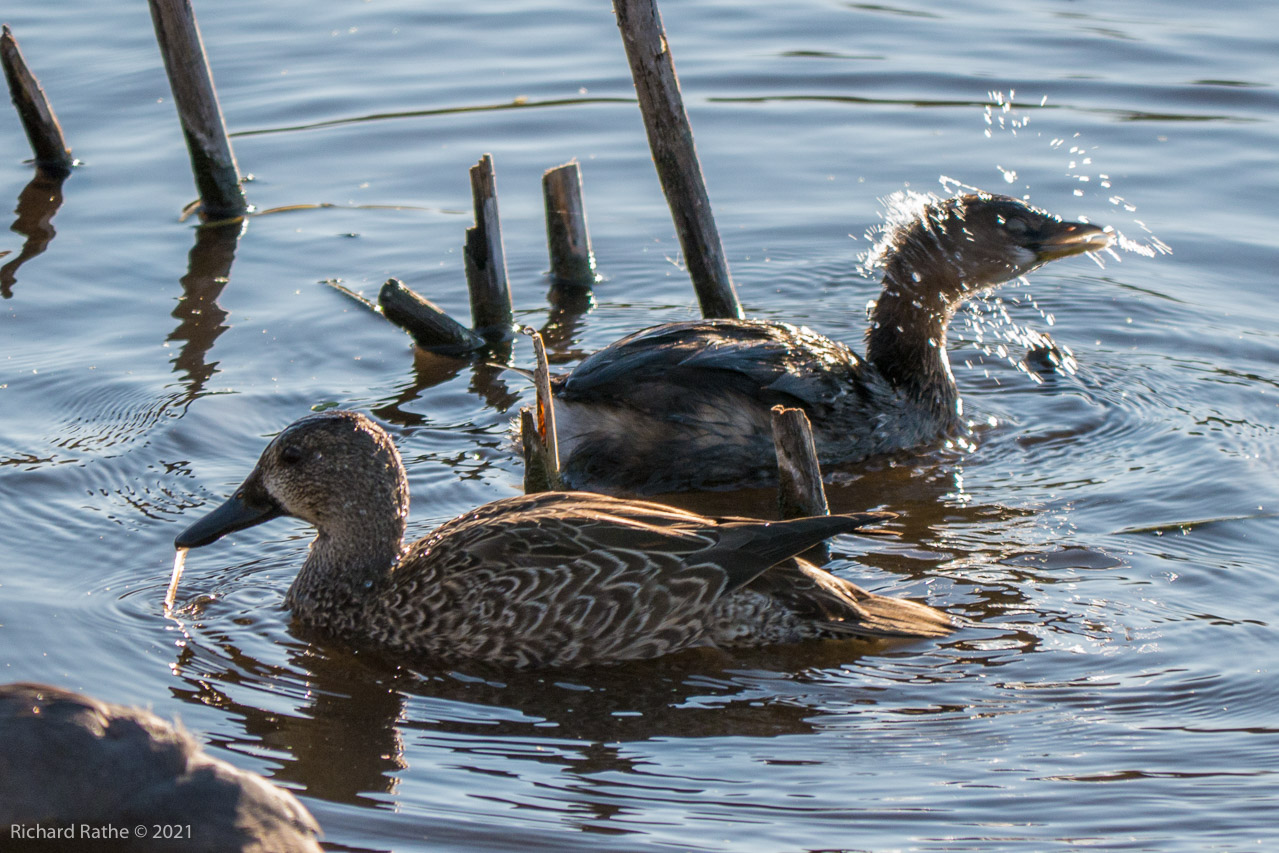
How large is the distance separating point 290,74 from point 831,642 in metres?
8.57

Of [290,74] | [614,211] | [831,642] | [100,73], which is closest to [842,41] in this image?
[614,211]

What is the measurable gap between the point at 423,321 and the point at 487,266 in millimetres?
478

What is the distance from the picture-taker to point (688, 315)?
29.6 feet

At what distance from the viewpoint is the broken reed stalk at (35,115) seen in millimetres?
10398

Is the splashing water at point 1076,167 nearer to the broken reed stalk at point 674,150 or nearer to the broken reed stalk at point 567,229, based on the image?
the broken reed stalk at point 674,150

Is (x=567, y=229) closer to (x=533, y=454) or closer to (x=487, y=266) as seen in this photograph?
(x=487, y=266)

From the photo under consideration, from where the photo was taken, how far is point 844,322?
9.07m

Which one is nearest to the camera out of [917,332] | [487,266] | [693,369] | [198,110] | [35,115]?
[693,369]

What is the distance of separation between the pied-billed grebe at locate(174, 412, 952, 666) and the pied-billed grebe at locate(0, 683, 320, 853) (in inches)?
70.1

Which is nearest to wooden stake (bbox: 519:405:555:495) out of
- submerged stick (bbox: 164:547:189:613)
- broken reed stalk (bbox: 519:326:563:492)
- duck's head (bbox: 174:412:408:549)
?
broken reed stalk (bbox: 519:326:563:492)

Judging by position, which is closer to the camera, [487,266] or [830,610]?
[830,610]

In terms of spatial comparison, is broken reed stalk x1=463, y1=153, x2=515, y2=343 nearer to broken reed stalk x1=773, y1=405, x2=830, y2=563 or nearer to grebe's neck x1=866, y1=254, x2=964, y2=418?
grebe's neck x1=866, y1=254, x2=964, y2=418

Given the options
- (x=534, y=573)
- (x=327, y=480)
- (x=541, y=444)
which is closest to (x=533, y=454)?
(x=541, y=444)

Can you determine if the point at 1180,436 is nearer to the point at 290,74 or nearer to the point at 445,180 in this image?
the point at 445,180
